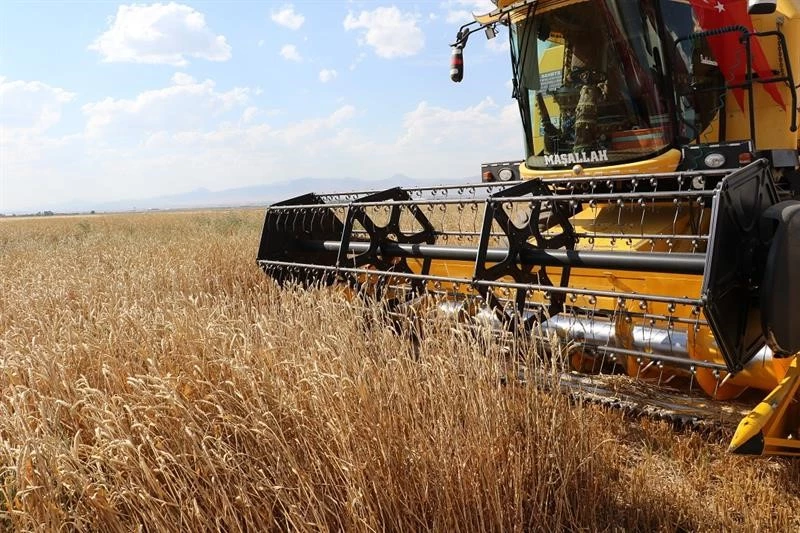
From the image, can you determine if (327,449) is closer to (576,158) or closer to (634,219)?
(634,219)

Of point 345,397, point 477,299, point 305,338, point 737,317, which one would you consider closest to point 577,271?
point 477,299

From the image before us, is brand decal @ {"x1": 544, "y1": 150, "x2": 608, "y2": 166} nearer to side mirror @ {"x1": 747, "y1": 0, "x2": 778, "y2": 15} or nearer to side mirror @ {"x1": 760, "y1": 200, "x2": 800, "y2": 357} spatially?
side mirror @ {"x1": 747, "y1": 0, "x2": 778, "y2": 15}

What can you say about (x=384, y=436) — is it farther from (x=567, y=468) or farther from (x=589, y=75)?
(x=589, y=75)

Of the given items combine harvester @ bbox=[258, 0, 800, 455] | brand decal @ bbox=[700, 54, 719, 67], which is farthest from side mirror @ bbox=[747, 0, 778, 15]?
brand decal @ bbox=[700, 54, 719, 67]

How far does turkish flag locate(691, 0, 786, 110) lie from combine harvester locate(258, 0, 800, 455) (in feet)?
0.05

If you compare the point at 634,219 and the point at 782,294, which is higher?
the point at 634,219

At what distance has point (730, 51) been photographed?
4.41 metres

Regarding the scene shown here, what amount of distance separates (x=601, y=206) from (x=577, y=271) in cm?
98

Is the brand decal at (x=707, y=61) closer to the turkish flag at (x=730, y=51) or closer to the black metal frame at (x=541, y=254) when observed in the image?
the turkish flag at (x=730, y=51)

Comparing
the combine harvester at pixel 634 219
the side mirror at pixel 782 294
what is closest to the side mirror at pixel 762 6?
the combine harvester at pixel 634 219

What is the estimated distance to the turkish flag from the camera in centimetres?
433

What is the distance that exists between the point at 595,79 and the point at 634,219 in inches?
42.0

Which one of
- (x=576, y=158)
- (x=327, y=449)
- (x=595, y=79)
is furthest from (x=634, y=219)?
(x=327, y=449)

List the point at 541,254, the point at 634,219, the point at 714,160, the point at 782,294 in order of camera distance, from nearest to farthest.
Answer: the point at 782,294 < the point at 541,254 < the point at 714,160 < the point at 634,219
